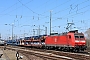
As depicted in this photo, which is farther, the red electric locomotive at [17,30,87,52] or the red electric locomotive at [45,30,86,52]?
the red electric locomotive at [17,30,87,52]

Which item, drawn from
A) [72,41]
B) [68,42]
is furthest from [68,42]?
[72,41]

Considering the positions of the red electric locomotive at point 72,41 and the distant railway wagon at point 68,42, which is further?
the distant railway wagon at point 68,42

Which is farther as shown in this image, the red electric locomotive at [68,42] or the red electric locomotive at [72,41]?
the red electric locomotive at [68,42]

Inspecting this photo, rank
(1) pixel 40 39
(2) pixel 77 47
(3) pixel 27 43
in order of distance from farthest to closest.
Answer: (3) pixel 27 43 < (1) pixel 40 39 < (2) pixel 77 47

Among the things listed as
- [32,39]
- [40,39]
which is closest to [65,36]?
[40,39]

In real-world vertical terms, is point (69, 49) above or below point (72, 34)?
below

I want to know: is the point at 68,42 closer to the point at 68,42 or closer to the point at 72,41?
the point at 68,42

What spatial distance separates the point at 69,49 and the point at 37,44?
837 inches

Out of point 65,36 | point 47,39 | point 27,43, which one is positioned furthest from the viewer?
point 27,43

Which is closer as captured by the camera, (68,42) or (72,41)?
(72,41)

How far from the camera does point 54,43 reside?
42844mm

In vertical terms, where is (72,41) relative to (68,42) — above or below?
above

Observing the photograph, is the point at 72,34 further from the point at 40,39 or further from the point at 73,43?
the point at 40,39

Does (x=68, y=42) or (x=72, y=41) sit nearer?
(x=72, y=41)
